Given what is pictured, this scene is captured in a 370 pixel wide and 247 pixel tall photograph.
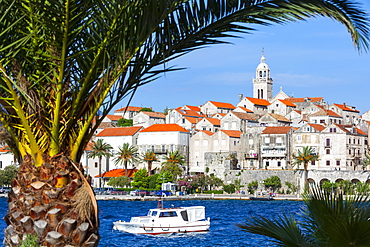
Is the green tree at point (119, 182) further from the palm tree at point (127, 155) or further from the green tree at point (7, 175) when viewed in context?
the green tree at point (7, 175)

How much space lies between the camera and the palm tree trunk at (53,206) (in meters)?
6.94

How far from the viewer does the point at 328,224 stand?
6.07 meters

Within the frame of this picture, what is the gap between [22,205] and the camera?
→ 7090 mm

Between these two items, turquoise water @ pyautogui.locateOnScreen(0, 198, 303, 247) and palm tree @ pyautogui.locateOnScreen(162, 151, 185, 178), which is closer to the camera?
turquoise water @ pyautogui.locateOnScreen(0, 198, 303, 247)

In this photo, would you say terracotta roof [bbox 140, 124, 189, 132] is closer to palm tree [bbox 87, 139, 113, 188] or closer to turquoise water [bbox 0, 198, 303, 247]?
palm tree [bbox 87, 139, 113, 188]

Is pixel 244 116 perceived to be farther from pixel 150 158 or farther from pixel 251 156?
pixel 150 158

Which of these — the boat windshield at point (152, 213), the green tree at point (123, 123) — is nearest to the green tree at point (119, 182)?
the green tree at point (123, 123)

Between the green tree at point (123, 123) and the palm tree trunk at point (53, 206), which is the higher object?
the green tree at point (123, 123)

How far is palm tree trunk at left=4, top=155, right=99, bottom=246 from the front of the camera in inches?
273

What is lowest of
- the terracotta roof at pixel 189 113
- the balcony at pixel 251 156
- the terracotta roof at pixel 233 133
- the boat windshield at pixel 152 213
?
the boat windshield at pixel 152 213

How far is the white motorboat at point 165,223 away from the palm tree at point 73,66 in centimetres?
4722

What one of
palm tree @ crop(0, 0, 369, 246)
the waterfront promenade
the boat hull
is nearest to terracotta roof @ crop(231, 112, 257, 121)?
the waterfront promenade

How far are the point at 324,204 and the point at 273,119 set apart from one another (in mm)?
108680

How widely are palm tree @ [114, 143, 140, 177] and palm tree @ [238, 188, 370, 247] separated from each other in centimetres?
9795
